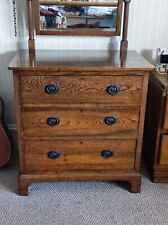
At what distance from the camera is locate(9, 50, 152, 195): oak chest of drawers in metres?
1.54

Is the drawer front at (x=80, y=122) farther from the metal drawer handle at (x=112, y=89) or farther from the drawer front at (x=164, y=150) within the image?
the drawer front at (x=164, y=150)

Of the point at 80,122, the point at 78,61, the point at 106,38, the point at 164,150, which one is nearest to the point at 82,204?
the point at 80,122

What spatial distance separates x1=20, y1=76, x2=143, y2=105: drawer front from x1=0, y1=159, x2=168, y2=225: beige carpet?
1.98 ft

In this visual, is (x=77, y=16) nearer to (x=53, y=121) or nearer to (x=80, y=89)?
(x=80, y=89)

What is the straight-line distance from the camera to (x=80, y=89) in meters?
1.57

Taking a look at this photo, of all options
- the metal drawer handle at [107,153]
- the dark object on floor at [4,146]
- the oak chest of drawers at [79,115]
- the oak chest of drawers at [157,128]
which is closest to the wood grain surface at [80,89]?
the oak chest of drawers at [79,115]

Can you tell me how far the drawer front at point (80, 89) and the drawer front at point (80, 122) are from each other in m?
0.07

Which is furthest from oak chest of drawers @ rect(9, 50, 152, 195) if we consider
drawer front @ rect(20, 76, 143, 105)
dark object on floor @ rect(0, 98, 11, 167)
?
dark object on floor @ rect(0, 98, 11, 167)

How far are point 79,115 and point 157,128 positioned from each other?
0.51 m

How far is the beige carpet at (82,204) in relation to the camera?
1.60 metres

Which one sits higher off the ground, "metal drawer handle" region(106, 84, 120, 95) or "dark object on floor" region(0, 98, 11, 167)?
"metal drawer handle" region(106, 84, 120, 95)

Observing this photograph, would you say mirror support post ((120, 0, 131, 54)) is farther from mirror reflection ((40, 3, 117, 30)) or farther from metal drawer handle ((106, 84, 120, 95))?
metal drawer handle ((106, 84, 120, 95))

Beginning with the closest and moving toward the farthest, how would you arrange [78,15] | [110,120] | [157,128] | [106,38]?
[110,120] < [157,128] < [78,15] < [106,38]

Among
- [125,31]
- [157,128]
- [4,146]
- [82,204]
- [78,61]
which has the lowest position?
[82,204]
